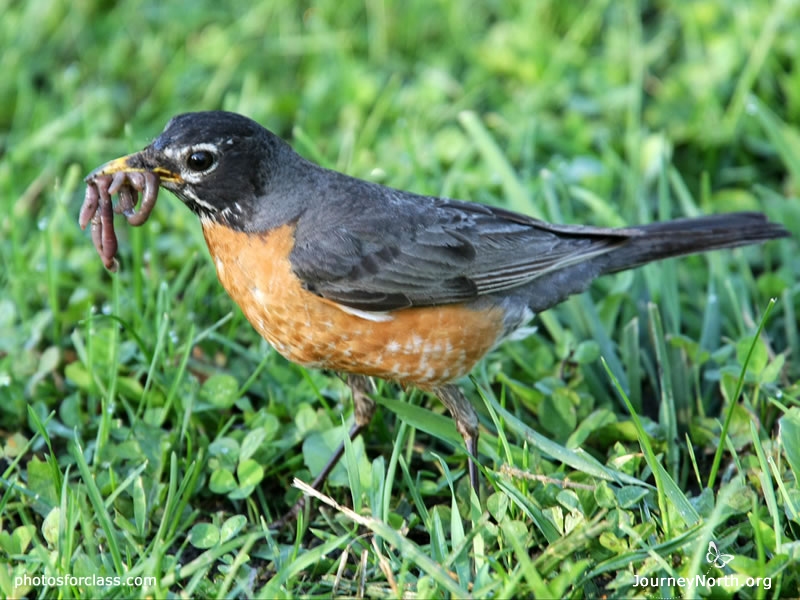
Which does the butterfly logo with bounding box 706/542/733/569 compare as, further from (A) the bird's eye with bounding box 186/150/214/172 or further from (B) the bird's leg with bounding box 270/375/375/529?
(A) the bird's eye with bounding box 186/150/214/172

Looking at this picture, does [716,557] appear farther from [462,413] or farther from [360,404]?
[360,404]

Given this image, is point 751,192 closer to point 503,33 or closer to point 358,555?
point 503,33

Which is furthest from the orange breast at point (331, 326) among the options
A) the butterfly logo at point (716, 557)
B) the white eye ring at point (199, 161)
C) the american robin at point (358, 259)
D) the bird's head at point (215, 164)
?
the butterfly logo at point (716, 557)

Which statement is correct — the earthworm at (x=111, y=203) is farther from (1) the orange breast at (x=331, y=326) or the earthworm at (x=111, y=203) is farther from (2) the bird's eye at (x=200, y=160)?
(1) the orange breast at (x=331, y=326)

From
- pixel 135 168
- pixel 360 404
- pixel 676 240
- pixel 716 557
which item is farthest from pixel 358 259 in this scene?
pixel 716 557

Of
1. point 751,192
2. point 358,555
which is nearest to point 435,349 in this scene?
point 358,555

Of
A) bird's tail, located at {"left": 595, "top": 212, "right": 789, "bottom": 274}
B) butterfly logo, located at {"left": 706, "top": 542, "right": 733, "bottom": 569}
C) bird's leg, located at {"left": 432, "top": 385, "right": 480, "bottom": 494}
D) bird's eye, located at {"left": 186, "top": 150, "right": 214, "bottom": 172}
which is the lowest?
butterfly logo, located at {"left": 706, "top": 542, "right": 733, "bottom": 569}

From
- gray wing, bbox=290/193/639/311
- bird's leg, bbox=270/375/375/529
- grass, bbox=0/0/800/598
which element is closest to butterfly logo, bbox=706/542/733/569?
grass, bbox=0/0/800/598
